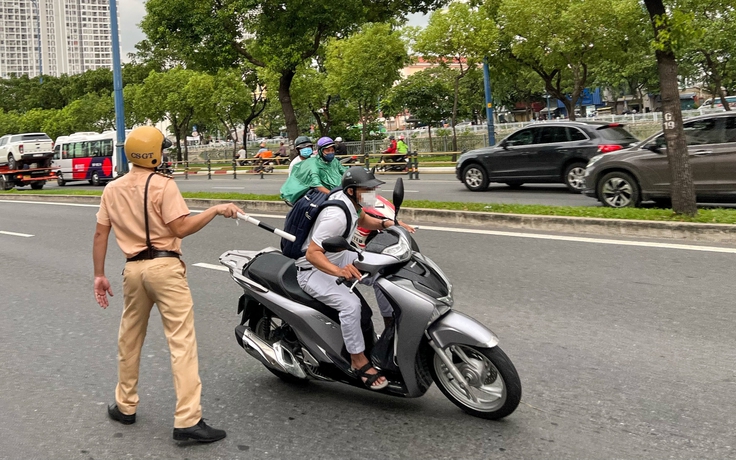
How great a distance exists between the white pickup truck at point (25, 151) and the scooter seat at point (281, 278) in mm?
30083

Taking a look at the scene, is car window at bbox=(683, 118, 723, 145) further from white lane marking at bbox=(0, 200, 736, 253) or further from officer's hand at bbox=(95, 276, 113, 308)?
officer's hand at bbox=(95, 276, 113, 308)

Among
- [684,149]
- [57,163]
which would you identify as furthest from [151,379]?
[57,163]

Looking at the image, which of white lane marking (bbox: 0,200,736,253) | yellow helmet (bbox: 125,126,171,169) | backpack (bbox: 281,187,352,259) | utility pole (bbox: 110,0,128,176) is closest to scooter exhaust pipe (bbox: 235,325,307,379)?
backpack (bbox: 281,187,352,259)

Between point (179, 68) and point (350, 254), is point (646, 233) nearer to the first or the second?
point (350, 254)

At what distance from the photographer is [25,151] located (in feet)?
102

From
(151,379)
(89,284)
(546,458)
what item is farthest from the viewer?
(89,284)

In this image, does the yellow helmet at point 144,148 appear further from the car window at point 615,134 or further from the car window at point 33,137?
the car window at point 33,137

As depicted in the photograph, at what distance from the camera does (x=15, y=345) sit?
19.9ft

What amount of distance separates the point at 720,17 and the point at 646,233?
96.5ft

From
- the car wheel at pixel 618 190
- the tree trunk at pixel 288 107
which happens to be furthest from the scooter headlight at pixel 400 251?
the tree trunk at pixel 288 107

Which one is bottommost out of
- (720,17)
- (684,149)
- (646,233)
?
(646,233)

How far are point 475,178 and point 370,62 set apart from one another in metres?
21.6

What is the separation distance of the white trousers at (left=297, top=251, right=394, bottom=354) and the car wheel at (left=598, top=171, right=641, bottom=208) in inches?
360

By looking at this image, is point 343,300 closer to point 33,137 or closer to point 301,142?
point 301,142
